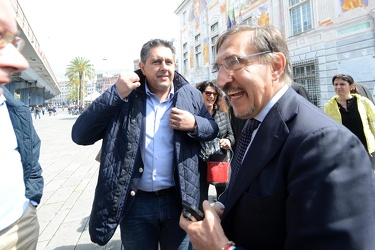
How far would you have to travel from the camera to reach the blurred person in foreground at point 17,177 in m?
1.35

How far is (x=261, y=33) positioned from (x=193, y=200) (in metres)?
1.14

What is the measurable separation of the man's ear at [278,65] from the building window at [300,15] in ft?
38.6

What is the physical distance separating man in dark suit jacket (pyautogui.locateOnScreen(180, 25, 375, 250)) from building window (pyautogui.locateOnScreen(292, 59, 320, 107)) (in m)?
10.8

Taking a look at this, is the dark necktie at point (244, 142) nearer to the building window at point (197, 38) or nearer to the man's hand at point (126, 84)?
the man's hand at point (126, 84)

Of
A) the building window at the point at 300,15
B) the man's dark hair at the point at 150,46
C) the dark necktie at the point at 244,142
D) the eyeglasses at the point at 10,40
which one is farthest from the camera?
the building window at the point at 300,15

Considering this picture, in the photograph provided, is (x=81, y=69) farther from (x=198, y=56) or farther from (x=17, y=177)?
(x=17, y=177)

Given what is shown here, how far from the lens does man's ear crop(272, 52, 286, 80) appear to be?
118cm

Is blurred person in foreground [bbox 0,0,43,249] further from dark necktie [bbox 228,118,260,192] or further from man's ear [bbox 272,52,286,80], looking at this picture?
man's ear [bbox 272,52,286,80]

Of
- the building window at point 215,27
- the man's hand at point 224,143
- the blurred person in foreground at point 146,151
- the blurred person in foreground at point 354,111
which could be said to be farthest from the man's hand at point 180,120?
the building window at point 215,27

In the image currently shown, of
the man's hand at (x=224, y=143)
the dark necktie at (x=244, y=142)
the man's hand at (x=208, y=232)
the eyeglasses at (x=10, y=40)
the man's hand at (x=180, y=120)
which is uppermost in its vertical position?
the eyeglasses at (x=10, y=40)

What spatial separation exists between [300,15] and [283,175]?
12759 mm

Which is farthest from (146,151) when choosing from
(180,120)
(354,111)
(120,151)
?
(354,111)

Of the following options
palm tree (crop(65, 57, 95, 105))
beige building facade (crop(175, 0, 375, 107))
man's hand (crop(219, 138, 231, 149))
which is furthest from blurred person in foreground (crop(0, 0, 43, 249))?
palm tree (crop(65, 57, 95, 105))

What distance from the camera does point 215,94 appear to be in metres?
3.28
